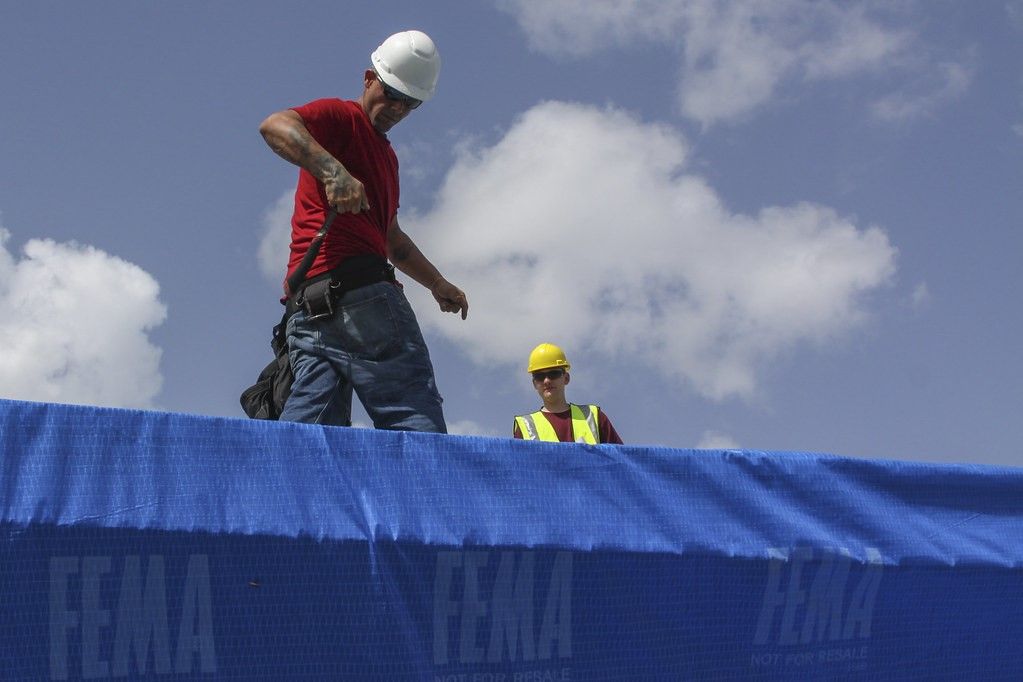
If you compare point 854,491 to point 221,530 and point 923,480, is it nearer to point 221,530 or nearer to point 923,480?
point 923,480

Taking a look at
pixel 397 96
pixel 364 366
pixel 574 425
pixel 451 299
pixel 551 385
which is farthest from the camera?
pixel 551 385

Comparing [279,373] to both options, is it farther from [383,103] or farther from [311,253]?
[383,103]

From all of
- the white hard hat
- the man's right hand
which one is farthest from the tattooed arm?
the white hard hat

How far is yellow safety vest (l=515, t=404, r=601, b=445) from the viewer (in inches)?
243

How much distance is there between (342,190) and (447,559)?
3.85 feet

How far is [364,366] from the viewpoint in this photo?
3.83 m

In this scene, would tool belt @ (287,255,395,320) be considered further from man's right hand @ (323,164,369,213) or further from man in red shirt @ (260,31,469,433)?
man's right hand @ (323,164,369,213)

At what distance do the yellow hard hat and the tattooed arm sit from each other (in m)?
3.47

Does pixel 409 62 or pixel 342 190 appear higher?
pixel 409 62

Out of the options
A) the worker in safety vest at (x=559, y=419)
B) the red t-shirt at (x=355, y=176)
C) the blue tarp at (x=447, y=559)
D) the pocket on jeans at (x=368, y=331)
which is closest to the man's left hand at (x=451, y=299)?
the red t-shirt at (x=355, y=176)

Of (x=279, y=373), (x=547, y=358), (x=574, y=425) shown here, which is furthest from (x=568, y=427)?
(x=279, y=373)

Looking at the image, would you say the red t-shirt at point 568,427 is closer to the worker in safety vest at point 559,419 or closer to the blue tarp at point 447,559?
the worker in safety vest at point 559,419

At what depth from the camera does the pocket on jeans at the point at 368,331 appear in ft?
12.6

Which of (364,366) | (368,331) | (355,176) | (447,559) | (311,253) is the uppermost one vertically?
(355,176)
